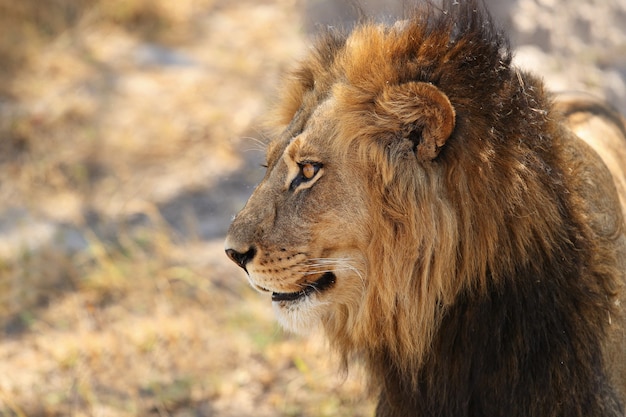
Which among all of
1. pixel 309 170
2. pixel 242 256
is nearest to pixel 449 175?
pixel 309 170

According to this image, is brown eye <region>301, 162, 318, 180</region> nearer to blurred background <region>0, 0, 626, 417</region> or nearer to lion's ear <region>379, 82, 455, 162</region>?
lion's ear <region>379, 82, 455, 162</region>

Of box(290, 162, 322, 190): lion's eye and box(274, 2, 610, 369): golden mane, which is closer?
box(274, 2, 610, 369): golden mane

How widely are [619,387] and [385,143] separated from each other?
3.05 ft

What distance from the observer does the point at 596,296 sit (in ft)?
7.09

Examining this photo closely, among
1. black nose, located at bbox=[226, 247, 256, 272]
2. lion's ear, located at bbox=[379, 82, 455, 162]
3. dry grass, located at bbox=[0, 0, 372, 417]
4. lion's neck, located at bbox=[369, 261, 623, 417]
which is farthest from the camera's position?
dry grass, located at bbox=[0, 0, 372, 417]

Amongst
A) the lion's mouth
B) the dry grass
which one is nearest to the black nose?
the lion's mouth

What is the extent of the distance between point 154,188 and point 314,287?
339cm

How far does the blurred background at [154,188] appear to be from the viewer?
12.2 feet

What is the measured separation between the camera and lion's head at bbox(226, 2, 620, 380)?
2057mm

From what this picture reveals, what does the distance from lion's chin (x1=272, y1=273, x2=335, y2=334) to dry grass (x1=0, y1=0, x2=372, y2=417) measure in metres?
1.26

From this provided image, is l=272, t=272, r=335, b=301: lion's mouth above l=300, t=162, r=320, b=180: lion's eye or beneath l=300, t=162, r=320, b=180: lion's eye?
beneath

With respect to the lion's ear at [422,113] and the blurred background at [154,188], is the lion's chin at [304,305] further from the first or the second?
the blurred background at [154,188]

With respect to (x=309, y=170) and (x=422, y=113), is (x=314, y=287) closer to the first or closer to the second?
(x=309, y=170)

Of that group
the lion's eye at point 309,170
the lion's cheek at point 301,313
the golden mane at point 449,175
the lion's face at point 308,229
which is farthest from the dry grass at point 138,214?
the lion's eye at point 309,170
